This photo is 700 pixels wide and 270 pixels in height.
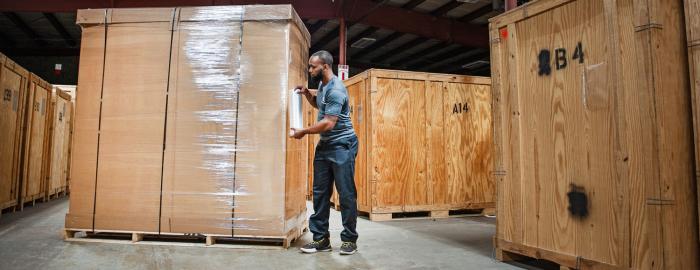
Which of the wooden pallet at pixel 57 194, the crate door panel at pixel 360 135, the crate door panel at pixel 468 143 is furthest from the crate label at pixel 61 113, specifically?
the crate door panel at pixel 468 143

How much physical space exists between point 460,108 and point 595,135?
11.7ft

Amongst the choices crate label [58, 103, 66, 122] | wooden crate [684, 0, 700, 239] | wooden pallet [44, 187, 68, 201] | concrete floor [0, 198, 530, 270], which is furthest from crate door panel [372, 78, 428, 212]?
crate label [58, 103, 66, 122]

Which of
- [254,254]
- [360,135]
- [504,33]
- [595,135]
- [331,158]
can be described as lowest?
[254,254]

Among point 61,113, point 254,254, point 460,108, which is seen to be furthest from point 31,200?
point 460,108

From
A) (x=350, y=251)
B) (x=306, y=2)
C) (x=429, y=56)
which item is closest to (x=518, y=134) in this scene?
(x=350, y=251)

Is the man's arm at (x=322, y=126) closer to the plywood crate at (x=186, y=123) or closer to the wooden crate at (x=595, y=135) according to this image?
the plywood crate at (x=186, y=123)

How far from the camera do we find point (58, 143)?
798 cm

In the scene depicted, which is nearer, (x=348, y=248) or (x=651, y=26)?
(x=651, y=26)

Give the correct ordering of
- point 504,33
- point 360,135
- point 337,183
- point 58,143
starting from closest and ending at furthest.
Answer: point 504,33 → point 337,183 → point 360,135 → point 58,143

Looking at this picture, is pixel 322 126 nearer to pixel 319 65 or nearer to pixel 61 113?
pixel 319 65

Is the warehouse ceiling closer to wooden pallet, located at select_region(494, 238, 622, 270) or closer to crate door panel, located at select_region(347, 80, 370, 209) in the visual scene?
crate door panel, located at select_region(347, 80, 370, 209)

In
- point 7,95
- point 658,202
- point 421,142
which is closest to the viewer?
point 658,202

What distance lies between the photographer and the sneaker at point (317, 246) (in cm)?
371

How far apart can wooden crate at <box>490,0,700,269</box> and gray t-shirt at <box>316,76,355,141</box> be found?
1.31m
